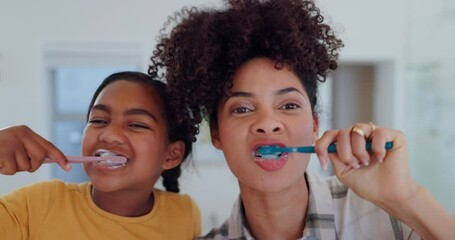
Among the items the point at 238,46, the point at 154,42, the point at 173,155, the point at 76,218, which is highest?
the point at 154,42

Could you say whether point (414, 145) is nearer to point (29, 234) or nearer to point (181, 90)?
point (181, 90)

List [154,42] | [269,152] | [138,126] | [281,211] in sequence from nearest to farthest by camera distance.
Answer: [269,152], [281,211], [138,126], [154,42]

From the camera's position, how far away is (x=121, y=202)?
1057 mm

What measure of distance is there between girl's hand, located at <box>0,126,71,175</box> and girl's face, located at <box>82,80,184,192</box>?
5.8 inches

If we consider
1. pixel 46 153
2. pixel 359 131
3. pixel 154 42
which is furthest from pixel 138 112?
pixel 154 42

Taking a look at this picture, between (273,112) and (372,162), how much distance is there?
20 centimetres

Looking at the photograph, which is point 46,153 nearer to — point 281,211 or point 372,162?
point 281,211

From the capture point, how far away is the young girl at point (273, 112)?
2.72ft

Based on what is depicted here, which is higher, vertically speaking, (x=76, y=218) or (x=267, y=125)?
(x=267, y=125)

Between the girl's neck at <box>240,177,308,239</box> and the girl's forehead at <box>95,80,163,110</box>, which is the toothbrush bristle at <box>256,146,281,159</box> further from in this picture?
the girl's forehead at <box>95,80,163,110</box>

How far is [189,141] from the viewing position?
1144mm

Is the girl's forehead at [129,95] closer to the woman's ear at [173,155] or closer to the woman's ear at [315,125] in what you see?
the woman's ear at [173,155]

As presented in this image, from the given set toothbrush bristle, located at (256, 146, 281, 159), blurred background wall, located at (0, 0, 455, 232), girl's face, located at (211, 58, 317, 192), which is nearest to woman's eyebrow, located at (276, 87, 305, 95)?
girl's face, located at (211, 58, 317, 192)

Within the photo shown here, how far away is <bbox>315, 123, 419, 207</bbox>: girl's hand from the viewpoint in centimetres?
68
